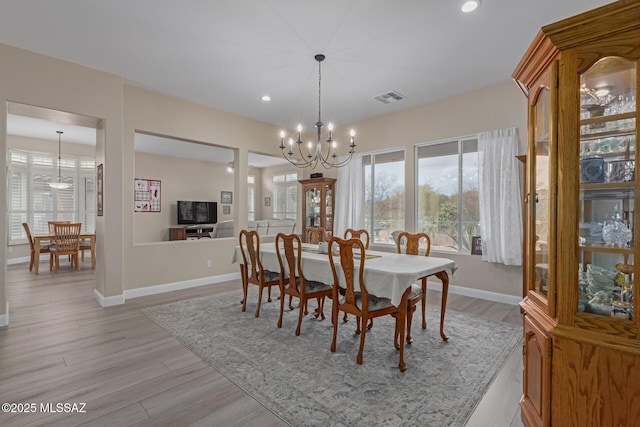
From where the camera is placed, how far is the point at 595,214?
1389 mm

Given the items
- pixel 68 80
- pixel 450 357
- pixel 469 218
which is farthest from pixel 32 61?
pixel 469 218

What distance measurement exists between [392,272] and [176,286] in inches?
149

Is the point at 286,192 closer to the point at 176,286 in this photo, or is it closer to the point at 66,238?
the point at 176,286

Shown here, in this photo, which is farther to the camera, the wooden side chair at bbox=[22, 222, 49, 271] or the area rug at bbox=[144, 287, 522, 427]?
the wooden side chair at bbox=[22, 222, 49, 271]

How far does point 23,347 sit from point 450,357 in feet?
12.5

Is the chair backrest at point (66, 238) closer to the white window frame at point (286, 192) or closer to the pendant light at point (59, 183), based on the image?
the pendant light at point (59, 183)

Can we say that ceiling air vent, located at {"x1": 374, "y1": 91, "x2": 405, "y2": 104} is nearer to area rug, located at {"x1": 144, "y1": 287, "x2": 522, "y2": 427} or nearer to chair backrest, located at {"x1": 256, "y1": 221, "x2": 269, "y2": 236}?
area rug, located at {"x1": 144, "y1": 287, "x2": 522, "y2": 427}

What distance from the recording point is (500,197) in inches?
162

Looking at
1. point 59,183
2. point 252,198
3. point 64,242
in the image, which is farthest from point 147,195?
point 252,198

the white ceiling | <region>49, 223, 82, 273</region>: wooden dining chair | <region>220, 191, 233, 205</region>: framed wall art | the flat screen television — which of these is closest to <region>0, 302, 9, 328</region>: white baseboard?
the white ceiling

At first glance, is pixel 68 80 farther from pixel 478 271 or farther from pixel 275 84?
pixel 478 271

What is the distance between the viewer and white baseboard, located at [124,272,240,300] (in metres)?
4.30

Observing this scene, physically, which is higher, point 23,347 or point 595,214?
point 595,214

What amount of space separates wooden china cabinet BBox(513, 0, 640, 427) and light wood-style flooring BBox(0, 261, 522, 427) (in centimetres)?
70
